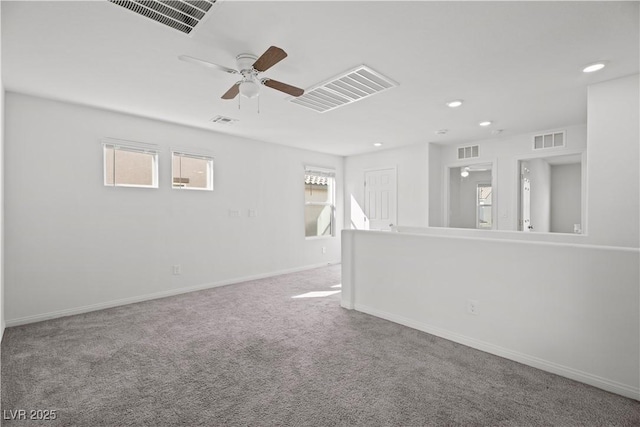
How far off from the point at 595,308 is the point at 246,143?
16.4 ft

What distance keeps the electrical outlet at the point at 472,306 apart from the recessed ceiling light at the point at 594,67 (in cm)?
231

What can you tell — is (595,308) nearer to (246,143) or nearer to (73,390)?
(73,390)

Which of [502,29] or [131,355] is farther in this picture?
[131,355]

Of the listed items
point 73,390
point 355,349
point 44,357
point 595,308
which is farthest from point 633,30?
point 44,357

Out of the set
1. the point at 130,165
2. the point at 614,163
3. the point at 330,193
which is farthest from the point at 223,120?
the point at 614,163

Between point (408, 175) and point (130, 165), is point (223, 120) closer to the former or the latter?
point (130, 165)

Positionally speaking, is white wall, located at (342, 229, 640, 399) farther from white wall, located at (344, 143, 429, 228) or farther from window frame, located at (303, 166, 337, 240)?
window frame, located at (303, 166, 337, 240)

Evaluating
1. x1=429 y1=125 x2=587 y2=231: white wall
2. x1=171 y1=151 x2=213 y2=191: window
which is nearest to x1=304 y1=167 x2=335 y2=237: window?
x1=171 y1=151 x2=213 y2=191: window

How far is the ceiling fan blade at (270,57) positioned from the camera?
1.94 m

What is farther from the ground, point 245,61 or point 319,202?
point 245,61

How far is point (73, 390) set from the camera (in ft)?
7.02

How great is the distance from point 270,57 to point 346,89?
1255mm

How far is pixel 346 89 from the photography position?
3123mm

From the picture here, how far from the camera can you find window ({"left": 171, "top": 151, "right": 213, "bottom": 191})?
15.0 feet
